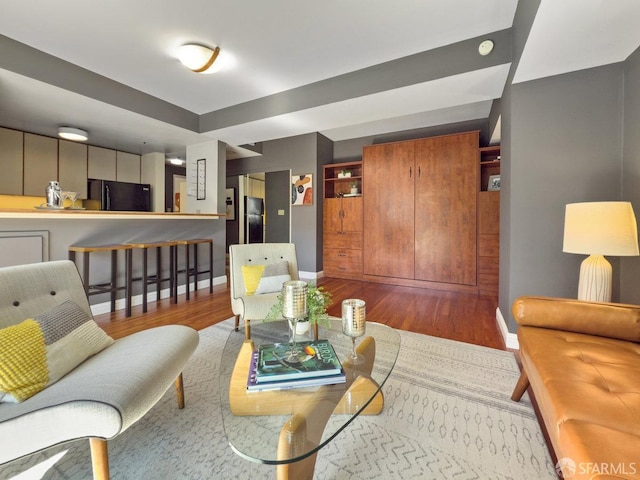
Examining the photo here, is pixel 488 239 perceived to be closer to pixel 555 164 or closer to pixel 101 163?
pixel 555 164

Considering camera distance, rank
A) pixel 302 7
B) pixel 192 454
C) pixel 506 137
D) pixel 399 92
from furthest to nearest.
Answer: pixel 399 92 → pixel 506 137 → pixel 302 7 → pixel 192 454

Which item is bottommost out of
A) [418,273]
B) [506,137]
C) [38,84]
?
[418,273]

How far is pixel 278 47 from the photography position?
255cm

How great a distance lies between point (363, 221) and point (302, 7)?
10.4 ft

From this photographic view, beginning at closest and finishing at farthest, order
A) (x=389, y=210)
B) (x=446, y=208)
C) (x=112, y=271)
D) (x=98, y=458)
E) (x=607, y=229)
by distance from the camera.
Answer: (x=98, y=458) < (x=607, y=229) < (x=112, y=271) < (x=446, y=208) < (x=389, y=210)

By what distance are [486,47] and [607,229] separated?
174cm

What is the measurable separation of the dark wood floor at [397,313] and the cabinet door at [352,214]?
3.86 feet

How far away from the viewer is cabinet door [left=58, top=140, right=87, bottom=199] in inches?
175

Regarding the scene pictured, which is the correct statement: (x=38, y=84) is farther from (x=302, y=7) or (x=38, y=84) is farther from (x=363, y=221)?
(x=363, y=221)

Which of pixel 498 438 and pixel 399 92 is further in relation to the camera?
pixel 399 92

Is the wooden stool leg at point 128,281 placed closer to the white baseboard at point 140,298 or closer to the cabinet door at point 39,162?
the white baseboard at point 140,298

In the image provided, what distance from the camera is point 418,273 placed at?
433cm

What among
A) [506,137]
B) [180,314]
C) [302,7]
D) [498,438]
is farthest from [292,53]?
[498,438]

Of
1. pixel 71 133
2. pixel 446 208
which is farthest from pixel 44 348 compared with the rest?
pixel 446 208
